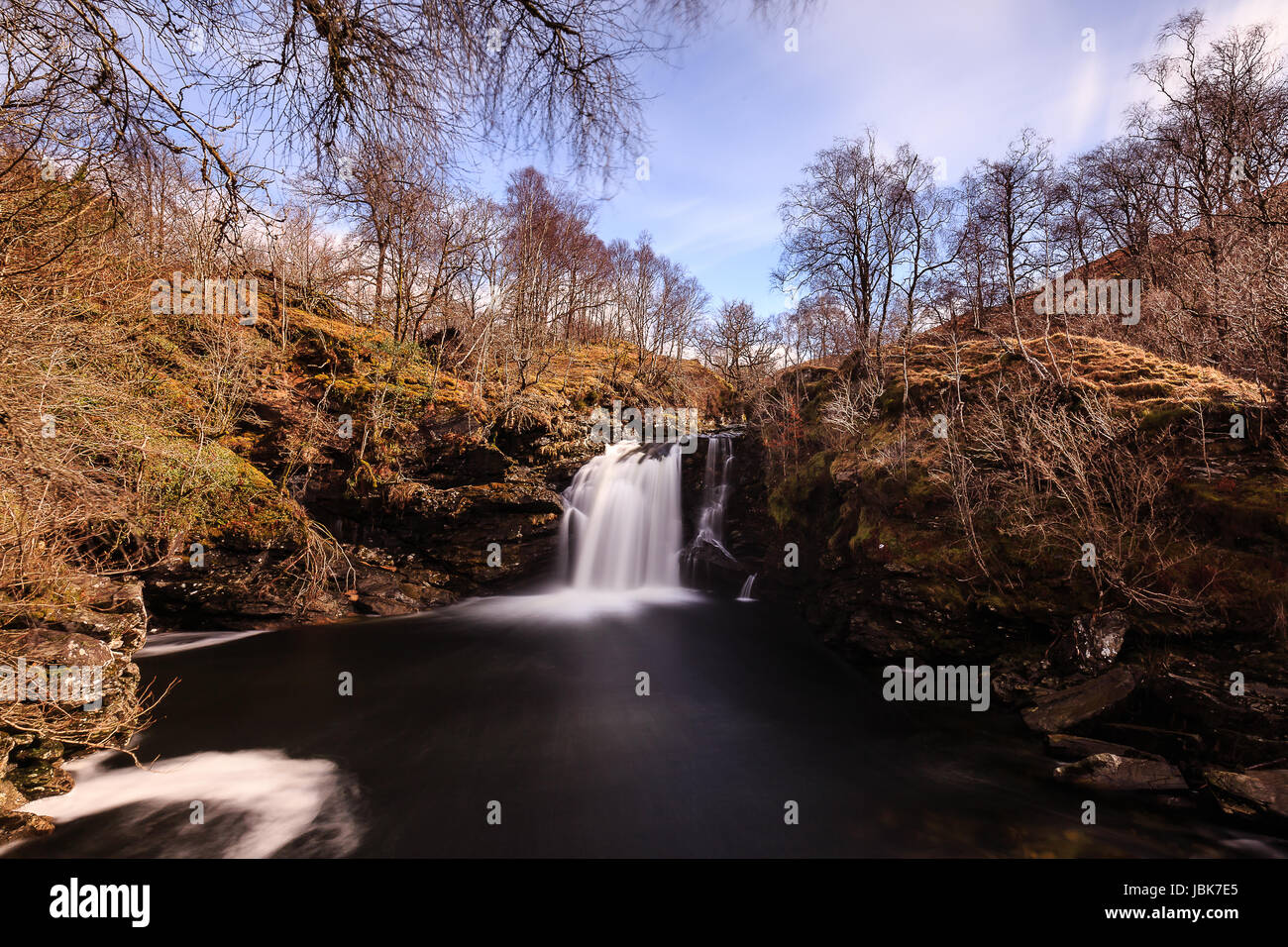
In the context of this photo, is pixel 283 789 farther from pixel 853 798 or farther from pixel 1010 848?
pixel 1010 848

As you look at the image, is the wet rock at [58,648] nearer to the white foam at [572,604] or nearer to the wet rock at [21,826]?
the wet rock at [21,826]

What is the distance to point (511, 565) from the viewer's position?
14789 millimetres

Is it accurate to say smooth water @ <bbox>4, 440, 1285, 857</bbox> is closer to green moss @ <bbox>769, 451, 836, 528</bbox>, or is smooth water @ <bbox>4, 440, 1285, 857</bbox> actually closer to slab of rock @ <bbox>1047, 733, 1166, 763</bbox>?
slab of rock @ <bbox>1047, 733, 1166, 763</bbox>

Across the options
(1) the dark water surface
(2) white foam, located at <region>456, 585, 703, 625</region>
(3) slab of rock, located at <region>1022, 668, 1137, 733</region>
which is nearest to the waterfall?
(2) white foam, located at <region>456, 585, 703, 625</region>

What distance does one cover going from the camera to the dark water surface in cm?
486

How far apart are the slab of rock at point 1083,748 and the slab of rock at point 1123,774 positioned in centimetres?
13

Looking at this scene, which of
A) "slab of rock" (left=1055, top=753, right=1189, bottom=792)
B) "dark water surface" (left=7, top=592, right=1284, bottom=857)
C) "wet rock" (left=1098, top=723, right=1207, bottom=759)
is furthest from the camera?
"wet rock" (left=1098, top=723, right=1207, bottom=759)

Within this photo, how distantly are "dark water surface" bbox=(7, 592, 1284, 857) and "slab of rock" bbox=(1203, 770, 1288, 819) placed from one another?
27cm

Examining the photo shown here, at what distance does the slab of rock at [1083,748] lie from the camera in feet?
18.0

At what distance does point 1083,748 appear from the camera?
5.77 metres

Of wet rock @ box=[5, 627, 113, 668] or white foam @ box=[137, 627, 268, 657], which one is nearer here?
wet rock @ box=[5, 627, 113, 668]

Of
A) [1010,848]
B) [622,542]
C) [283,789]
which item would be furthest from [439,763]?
[622,542]

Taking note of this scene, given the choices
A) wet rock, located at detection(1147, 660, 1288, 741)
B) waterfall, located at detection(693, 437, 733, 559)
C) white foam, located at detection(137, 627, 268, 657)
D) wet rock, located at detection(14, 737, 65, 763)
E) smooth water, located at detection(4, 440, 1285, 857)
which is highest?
waterfall, located at detection(693, 437, 733, 559)
